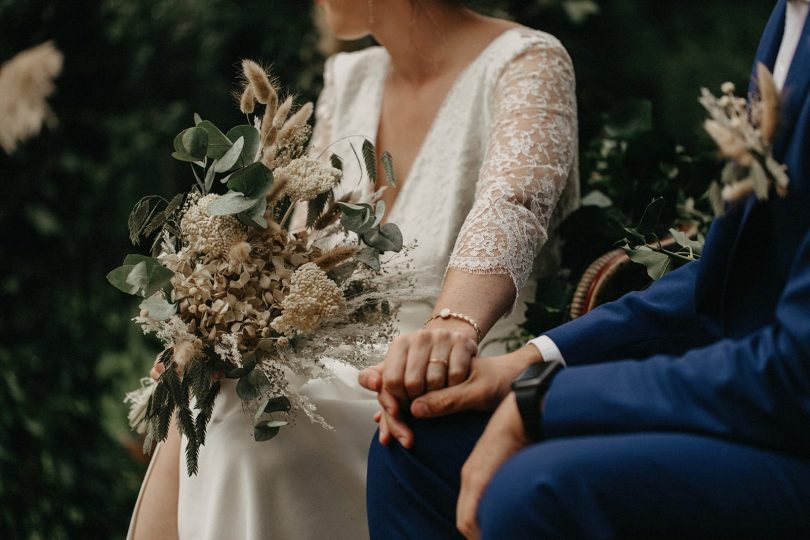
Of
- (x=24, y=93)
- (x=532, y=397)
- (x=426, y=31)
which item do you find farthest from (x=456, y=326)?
(x=24, y=93)

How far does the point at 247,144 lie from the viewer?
1573 millimetres

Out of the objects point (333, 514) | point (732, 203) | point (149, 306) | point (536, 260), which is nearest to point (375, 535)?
point (333, 514)

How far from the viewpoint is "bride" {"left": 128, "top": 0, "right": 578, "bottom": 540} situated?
1.61m

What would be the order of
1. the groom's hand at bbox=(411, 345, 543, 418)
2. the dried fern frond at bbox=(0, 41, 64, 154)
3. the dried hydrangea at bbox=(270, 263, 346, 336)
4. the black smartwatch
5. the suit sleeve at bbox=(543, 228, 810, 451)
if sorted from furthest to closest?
1. the dried fern frond at bbox=(0, 41, 64, 154)
2. the dried hydrangea at bbox=(270, 263, 346, 336)
3. the groom's hand at bbox=(411, 345, 543, 418)
4. the black smartwatch
5. the suit sleeve at bbox=(543, 228, 810, 451)

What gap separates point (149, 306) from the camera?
1.52 metres

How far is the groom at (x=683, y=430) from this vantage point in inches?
41.0

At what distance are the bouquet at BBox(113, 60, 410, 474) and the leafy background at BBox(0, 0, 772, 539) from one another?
741 millimetres

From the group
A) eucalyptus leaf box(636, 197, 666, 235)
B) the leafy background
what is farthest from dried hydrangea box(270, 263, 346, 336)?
the leafy background

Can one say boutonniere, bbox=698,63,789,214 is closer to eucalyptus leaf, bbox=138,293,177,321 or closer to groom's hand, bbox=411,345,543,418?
groom's hand, bbox=411,345,543,418

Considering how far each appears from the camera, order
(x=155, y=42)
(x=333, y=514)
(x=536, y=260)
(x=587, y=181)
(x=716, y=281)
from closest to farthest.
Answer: (x=716, y=281) → (x=333, y=514) → (x=536, y=260) → (x=587, y=181) → (x=155, y=42)

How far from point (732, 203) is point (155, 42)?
308 centimetres

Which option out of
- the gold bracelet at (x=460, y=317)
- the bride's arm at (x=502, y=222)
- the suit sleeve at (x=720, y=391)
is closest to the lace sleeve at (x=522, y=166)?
the bride's arm at (x=502, y=222)

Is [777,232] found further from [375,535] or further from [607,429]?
[375,535]

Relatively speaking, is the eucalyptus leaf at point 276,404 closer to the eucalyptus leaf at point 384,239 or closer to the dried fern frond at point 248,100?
the eucalyptus leaf at point 384,239
